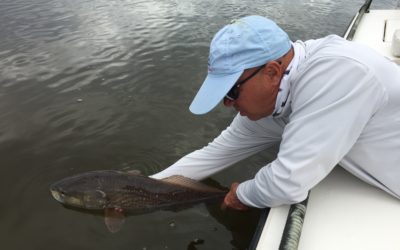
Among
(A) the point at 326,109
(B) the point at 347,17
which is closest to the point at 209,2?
(B) the point at 347,17

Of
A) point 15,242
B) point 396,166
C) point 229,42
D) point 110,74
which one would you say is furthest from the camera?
point 110,74

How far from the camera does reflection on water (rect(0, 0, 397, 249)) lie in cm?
364

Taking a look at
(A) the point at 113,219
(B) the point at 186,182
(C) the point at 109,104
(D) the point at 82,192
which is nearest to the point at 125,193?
(A) the point at 113,219

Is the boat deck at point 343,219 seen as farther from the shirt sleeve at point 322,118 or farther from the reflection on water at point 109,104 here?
the reflection on water at point 109,104

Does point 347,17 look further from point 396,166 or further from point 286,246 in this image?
point 286,246

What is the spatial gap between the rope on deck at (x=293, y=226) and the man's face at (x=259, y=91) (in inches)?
23.3

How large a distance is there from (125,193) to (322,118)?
2179 mm

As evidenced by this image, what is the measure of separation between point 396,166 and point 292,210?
64 centimetres

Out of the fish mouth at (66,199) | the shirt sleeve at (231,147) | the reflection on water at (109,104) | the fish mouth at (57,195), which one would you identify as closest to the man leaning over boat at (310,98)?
the shirt sleeve at (231,147)

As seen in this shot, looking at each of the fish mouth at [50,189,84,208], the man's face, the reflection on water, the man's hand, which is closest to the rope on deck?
the man's face

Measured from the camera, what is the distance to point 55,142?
16.5 ft

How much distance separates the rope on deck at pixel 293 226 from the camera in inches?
75.8

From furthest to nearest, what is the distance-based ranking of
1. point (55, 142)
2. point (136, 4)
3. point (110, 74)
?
point (136, 4) → point (110, 74) → point (55, 142)

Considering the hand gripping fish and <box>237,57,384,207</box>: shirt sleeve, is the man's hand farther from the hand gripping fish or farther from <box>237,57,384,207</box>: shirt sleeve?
<box>237,57,384,207</box>: shirt sleeve
